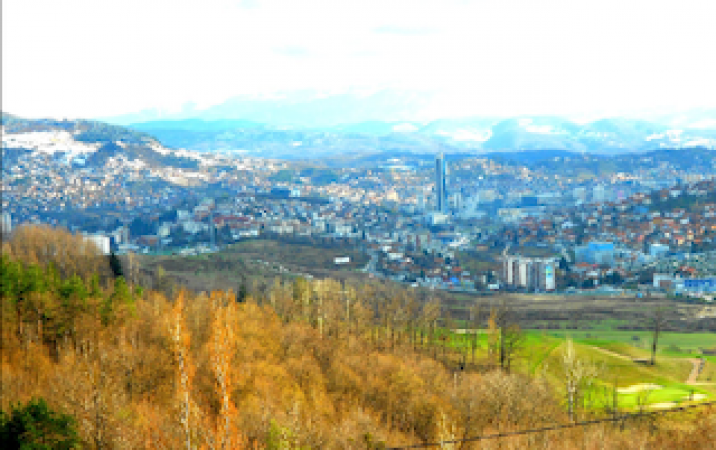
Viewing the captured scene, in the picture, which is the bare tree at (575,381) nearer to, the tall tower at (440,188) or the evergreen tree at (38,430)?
the evergreen tree at (38,430)

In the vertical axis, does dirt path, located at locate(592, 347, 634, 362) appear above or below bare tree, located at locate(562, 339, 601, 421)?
below

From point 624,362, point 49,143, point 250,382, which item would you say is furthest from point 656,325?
point 49,143

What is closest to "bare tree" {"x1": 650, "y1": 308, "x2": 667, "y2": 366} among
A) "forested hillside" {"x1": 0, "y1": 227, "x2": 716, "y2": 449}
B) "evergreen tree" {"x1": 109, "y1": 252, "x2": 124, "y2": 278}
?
"forested hillside" {"x1": 0, "y1": 227, "x2": 716, "y2": 449}

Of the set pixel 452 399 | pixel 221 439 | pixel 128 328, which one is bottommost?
pixel 452 399

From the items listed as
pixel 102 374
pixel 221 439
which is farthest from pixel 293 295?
pixel 221 439

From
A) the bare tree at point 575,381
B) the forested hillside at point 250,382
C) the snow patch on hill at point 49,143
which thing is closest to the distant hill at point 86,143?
the snow patch on hill at point 49,143

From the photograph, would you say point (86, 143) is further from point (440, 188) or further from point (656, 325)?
point (656, 325)

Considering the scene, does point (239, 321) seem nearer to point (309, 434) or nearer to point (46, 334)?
point (46, 334)

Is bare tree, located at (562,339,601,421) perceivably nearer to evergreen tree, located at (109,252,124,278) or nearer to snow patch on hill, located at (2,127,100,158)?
evergreen tree, located at (109,252,124,278)
